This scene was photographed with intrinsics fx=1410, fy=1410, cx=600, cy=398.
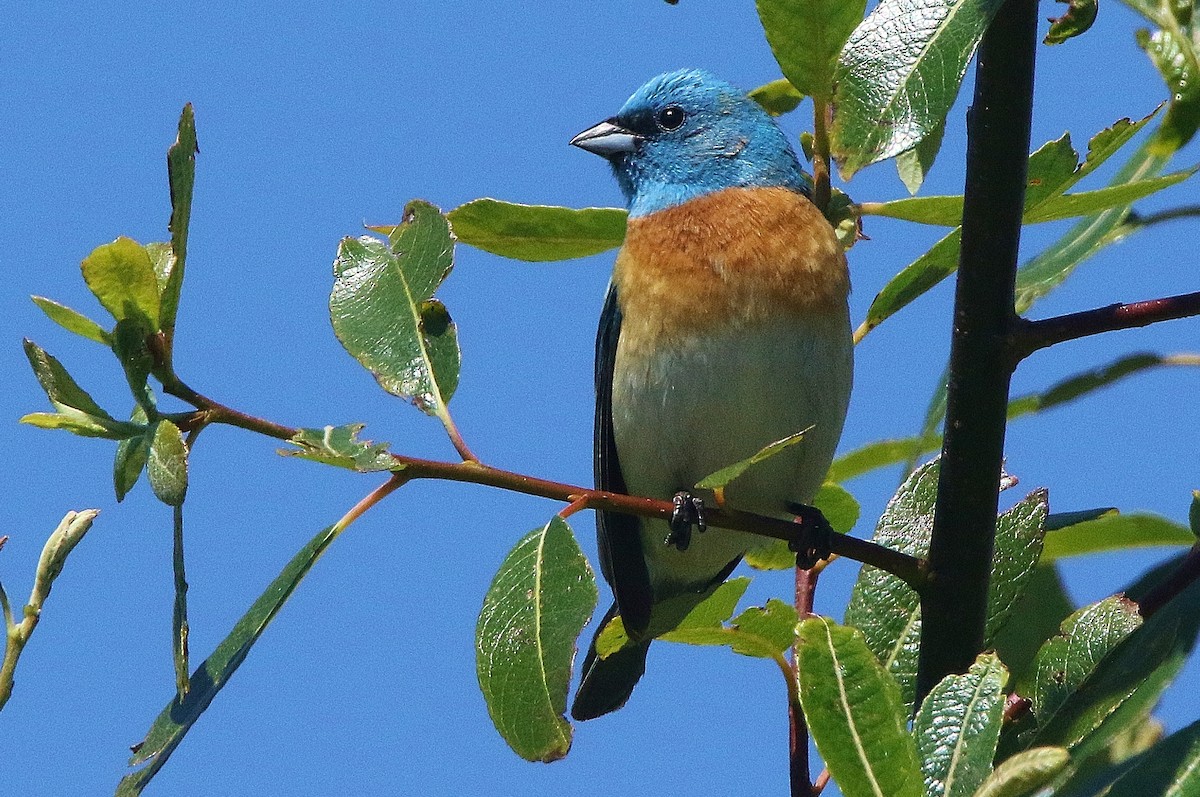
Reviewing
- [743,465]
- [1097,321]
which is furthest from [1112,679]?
[743,465]

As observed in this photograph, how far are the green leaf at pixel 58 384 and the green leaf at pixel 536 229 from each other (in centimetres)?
118

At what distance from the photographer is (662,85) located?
5.59 meters

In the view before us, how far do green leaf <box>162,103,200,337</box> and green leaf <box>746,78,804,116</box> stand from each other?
5.39 ft

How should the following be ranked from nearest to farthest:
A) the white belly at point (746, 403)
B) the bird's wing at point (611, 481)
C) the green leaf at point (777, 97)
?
1. the green leaf at point (777, 97)
2. the white belly at point (746, 403)
3. the bird's wing at point (611, 481)

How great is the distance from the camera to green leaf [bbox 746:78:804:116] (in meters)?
3.56

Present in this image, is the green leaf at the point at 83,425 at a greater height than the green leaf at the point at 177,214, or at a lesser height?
lesser

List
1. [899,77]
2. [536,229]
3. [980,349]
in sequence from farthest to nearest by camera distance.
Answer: [536,229]
[980,349]
[899,77]

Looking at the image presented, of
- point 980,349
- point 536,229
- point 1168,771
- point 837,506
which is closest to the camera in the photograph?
point 1168,771

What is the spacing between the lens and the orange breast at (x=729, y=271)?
417 centimetres

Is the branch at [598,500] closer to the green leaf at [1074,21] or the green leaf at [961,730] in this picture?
the green leaf at [961,730]

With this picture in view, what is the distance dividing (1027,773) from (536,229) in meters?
1.96

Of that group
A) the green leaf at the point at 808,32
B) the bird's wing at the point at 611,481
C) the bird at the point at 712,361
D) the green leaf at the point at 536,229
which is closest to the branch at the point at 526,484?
the green leaf at the point at 808,32

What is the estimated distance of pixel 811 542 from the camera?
10.5ft

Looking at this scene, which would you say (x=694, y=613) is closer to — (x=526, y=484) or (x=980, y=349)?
(x=526, y=484)
